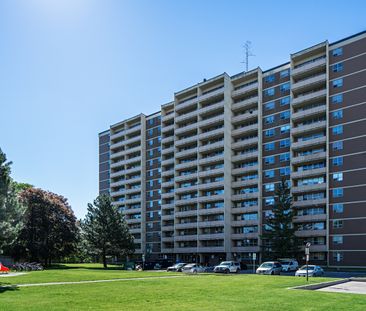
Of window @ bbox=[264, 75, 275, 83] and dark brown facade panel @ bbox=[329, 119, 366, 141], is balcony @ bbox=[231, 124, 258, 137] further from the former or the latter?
dark brown facade panel @ bbox=[329, 119, 366, 141]

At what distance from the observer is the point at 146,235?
100m

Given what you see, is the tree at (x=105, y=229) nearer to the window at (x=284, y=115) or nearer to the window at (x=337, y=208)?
the window at (x=284, y=115)

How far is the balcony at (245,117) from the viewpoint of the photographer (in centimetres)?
7806

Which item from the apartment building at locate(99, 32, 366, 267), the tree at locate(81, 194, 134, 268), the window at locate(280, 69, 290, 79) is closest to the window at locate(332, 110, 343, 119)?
the apartment building at locate(99, 32, 366, 267)

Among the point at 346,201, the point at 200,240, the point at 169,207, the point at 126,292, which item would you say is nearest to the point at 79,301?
the point at 126,292

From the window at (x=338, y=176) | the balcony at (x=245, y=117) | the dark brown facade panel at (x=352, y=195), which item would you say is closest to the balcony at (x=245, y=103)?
the balcony at (x=245, y=117)

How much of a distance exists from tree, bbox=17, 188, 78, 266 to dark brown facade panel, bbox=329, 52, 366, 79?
2079 inches

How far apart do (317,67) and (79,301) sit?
6050 centimetres

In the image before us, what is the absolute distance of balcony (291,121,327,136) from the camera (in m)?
67.3

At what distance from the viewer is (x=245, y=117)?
79.4 meters

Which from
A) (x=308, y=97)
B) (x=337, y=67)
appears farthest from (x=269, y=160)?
(x=337, y=67)

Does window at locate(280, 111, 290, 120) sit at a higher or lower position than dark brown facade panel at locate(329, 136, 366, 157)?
higher

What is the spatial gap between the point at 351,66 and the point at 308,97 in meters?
8.07

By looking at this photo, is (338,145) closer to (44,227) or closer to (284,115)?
(284,115)
